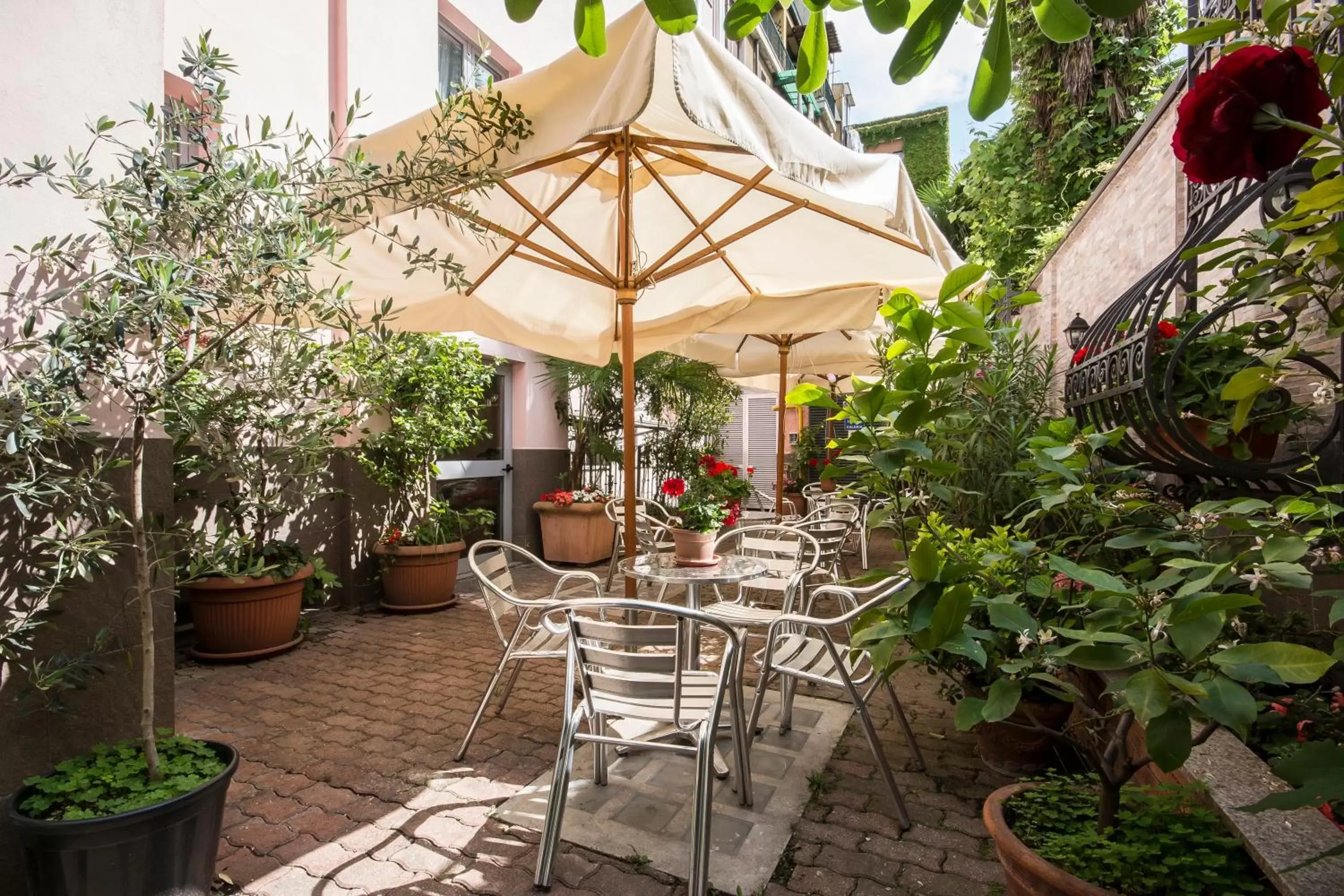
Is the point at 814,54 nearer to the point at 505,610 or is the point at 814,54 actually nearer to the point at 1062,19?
the point at 1062,19

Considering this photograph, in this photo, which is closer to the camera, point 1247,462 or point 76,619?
point 1247,462

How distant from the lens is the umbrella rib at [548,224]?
3.20 m

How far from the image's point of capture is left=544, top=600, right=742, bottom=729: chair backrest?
84.6 inches

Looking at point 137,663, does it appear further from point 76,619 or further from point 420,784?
point 420,784

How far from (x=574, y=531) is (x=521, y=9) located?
698 centimetres

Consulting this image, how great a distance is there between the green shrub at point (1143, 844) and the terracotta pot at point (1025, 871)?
0.13 ft

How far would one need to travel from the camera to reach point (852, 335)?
22.8ft

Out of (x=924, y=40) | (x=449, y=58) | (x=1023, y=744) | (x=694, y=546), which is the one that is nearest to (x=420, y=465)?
(x=694, y=546)

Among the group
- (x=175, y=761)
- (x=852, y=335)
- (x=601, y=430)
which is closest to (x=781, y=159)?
(x=175, y=761)

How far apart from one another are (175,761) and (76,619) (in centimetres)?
55

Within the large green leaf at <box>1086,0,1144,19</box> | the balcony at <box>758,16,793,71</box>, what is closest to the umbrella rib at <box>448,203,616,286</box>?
the large green leaf at <box>1086,0,1144,19</box>

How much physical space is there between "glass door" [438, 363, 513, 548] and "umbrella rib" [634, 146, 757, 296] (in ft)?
11.9

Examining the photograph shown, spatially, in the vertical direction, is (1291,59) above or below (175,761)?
above

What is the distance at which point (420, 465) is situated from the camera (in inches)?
230
